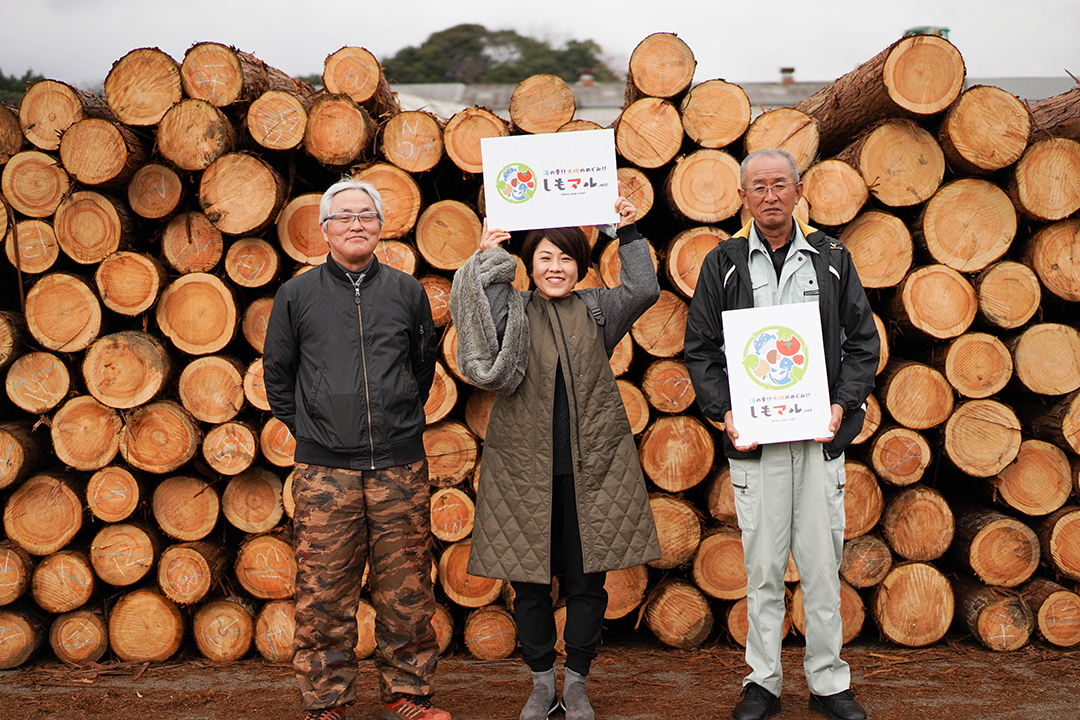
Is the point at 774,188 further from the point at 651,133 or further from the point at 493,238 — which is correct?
the point at 651,133

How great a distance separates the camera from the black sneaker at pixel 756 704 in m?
3.27

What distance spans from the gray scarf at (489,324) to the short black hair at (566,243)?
0.41 feet

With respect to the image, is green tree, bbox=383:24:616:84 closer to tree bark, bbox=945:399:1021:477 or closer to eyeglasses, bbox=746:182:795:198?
tree bark, bbox=945:399:1021:477

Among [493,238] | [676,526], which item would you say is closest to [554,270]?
[493,238]

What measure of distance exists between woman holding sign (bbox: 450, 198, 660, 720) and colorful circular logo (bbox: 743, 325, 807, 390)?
0.47 m

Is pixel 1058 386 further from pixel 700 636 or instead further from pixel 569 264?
pixel 569 264

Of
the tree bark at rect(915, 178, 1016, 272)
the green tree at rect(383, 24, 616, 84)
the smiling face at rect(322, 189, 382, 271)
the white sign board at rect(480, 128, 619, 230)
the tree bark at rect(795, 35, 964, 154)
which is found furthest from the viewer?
the green tree at rect(383, 24, 616, 84)

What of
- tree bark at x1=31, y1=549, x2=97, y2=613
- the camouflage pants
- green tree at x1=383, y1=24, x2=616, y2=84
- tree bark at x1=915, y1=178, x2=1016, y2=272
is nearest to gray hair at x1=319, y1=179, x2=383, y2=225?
the camouflage pants

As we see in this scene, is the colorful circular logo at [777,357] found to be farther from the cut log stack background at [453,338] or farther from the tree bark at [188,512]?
the tree bark at [188,512]

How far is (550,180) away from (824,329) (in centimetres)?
124

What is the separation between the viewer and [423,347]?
11.4ft

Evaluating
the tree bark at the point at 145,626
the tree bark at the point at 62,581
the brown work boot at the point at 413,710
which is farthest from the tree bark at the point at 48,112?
the brown work boot at the point at 413,710

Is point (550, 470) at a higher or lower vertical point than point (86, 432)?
lower

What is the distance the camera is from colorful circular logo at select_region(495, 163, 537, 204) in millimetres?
3348
